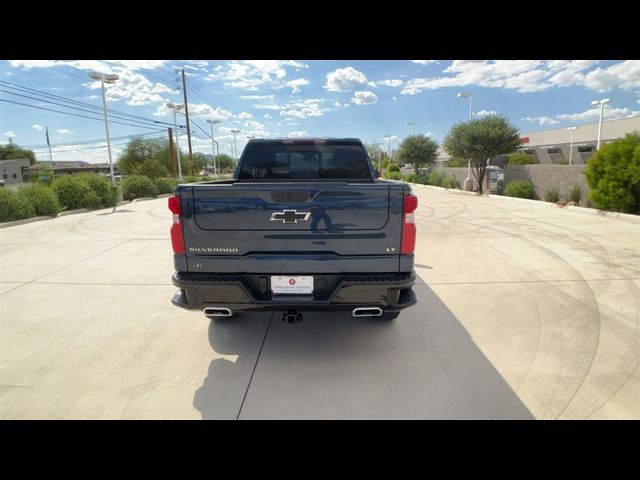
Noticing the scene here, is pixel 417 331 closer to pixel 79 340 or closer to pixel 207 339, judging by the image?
pixel 207 339

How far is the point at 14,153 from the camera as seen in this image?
287 ft

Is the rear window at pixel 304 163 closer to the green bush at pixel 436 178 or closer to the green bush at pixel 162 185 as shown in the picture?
the green bush at pixel 162 185

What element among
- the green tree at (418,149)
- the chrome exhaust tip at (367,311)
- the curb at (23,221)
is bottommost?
the curb at (23,221)

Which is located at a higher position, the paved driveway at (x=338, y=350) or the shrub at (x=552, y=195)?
the shrub at (x=552, y=195)

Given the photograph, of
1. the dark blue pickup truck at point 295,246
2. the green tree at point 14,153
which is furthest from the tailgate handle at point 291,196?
the green tree at point 14,153

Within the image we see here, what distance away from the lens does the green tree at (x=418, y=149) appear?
41.9 m

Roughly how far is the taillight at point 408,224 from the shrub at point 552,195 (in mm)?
16012

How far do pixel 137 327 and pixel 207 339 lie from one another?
97cm

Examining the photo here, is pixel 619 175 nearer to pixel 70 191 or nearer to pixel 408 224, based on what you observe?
pixel 408 224

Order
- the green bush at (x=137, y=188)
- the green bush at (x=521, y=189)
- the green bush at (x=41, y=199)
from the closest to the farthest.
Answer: the green bush at (x=41, y=199), the green bush at (x=521, y=189), the green bush at (x=137, y=188)

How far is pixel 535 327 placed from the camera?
4.01 meters

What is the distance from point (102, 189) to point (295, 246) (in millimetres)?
17410
